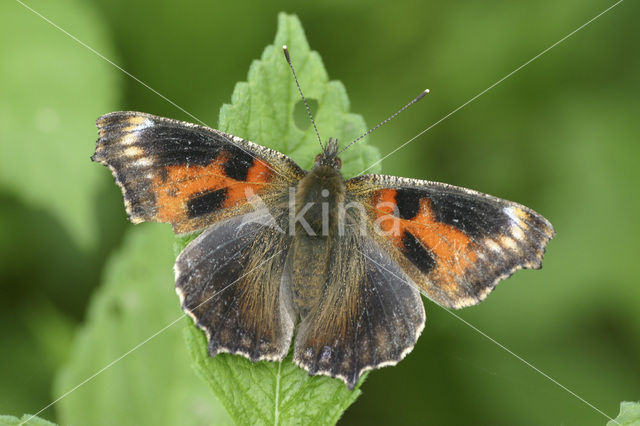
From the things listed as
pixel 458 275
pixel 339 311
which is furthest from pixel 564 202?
pixel 339 311

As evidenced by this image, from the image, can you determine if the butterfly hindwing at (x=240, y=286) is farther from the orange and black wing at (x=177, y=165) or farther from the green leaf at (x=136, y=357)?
the green leaf at (x=136, y=357)

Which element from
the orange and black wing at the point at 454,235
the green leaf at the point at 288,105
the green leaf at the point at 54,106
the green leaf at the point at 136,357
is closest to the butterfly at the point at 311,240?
the orange and black wing at the point at 454,235

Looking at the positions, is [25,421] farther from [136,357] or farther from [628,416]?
[628,416]

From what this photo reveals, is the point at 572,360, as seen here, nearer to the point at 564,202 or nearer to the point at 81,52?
the point at 564,202

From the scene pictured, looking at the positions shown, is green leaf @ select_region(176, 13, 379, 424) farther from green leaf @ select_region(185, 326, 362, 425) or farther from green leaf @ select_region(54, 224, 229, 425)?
green leaf @ select_region(54, 224, 229, 425)

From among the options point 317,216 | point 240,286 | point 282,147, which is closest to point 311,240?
point 317,216
